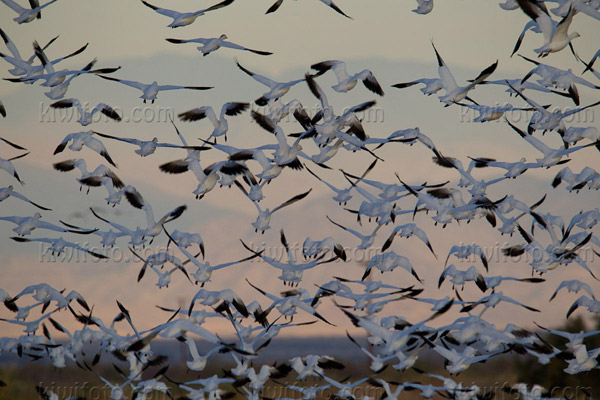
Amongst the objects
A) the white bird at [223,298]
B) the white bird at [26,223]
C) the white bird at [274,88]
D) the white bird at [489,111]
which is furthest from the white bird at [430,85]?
the white bird at [26,223]

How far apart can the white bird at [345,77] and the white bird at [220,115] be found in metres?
1.73

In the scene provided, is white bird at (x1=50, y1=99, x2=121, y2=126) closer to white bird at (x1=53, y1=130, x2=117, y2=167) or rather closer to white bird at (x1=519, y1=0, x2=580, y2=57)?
white bird at (x1=53, y1=130, x2=117, y2=167)

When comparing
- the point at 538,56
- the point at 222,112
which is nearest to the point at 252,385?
the point at 222,112

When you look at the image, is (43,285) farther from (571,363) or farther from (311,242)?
(571,363)

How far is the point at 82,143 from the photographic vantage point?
14938 mm

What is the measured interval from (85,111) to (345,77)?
5.50m

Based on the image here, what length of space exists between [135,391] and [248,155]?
15.8 ft

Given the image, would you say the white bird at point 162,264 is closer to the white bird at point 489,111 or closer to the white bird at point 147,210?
the white bird at point 147,210

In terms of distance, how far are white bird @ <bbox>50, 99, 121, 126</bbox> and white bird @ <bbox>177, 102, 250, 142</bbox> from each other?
2130 mm

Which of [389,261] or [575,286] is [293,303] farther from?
[575,286]

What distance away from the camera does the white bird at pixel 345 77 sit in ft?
41.1

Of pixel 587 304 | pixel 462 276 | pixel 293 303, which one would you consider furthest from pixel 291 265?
pixel 587 304

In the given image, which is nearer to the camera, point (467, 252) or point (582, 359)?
point (582, 359)

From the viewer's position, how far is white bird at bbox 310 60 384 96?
1253 centimetres
